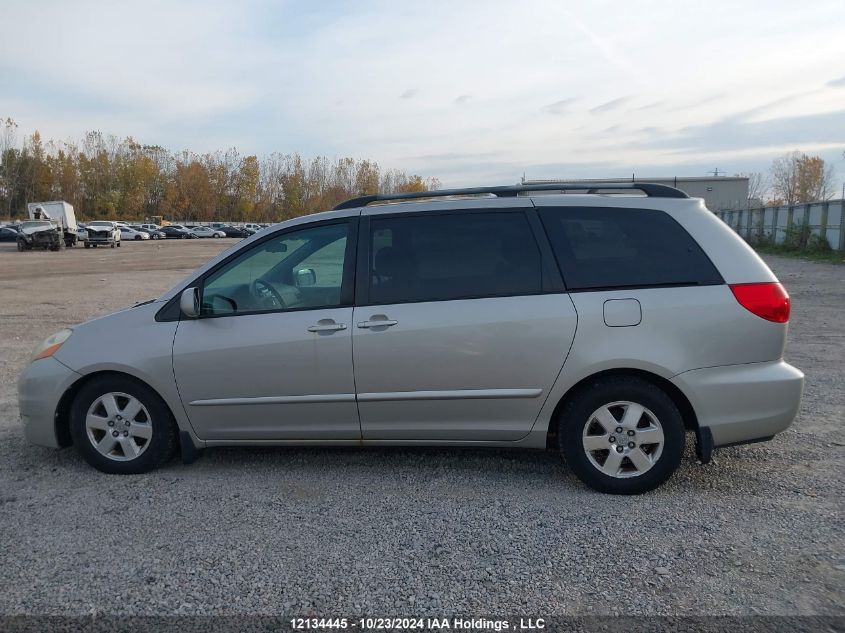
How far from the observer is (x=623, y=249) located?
4.35 metres

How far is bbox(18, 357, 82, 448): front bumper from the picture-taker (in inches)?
186

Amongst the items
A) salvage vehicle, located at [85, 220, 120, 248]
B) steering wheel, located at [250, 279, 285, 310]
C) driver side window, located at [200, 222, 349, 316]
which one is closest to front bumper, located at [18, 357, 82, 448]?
driver side window, located at [200, 222, 349, 316]

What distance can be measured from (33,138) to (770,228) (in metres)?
93.4

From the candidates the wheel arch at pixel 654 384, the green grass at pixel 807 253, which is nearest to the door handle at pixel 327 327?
the wheel arch at pixel 654 384

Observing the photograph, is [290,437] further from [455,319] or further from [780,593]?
[780,593]

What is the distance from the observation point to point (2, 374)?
7.98 metres

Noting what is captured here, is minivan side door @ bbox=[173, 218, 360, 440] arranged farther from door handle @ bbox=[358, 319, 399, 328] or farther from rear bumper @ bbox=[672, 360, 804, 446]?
rear bumper @ bbox=[672, 360, 804, 446]

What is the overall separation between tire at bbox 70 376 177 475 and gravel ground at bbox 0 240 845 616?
0.11 meters

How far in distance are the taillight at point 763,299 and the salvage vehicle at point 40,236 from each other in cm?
4740

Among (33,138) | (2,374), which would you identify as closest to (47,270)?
(2,374)

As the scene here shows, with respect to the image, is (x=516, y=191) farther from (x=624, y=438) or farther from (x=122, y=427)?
(x=122, y=427)

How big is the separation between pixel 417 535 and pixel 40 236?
47113 mm

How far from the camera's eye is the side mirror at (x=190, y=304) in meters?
4.50

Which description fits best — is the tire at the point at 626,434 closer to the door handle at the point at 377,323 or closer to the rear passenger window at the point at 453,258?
the rear passenger window at the point at 453,258
